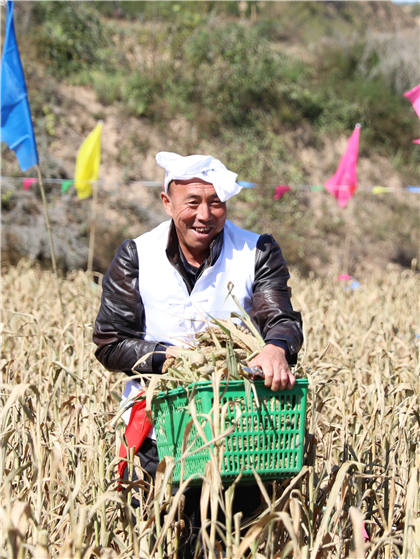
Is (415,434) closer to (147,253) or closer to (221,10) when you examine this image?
(147,253)

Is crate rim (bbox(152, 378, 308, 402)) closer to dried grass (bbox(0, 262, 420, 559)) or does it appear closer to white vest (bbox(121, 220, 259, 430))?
dried grass (bbox(0, 262, 420, 559))

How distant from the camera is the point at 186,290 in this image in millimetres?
3006

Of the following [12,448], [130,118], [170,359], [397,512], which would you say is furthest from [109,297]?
[130,118]

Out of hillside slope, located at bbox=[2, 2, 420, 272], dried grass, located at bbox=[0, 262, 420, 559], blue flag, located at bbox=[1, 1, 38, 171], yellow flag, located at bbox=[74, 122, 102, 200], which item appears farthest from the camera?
hillside slope, located at bbox=[2, 2, 420, 272]

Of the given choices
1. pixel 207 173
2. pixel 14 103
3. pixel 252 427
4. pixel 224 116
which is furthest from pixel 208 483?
pixel 224 116

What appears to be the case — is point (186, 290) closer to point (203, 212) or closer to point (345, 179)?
point (203, 212)

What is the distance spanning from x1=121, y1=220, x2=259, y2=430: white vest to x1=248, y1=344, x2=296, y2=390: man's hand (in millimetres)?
442

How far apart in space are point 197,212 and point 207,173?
138mm

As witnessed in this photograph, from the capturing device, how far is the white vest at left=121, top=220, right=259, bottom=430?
2979mm

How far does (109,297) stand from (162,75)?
57.0 feet

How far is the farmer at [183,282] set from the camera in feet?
9.59

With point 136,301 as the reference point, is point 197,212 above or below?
above

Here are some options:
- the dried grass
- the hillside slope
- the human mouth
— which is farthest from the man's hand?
the hillside slope

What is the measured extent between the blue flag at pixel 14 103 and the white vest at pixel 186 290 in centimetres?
365
